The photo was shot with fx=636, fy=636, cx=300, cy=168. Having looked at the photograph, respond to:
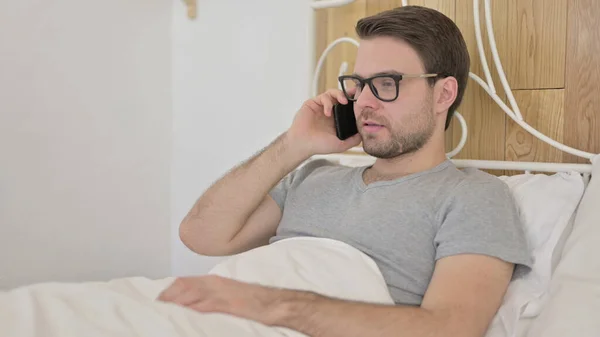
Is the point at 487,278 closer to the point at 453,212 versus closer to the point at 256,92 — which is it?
the point at 453,212

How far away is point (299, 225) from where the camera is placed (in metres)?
1.34

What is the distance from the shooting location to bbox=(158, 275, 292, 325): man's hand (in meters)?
1.01

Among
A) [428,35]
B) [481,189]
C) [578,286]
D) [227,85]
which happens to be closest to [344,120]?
[428,35]

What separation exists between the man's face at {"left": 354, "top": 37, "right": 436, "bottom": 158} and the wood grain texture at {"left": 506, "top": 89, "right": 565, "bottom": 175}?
0.24m

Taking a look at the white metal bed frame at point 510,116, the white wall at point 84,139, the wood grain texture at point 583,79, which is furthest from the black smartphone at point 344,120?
the white wall at point 84,139

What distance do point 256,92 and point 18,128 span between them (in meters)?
0.71

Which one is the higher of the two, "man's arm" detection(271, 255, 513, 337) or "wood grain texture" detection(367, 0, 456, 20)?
"wood grain texture" detection(367, 0, 456, 20)

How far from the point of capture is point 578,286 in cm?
102

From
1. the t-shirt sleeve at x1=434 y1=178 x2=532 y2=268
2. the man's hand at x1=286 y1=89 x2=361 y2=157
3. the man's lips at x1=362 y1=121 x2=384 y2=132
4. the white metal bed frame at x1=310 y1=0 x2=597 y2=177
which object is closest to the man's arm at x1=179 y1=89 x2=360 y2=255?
the man's hand at x1=286 y1=89 x2=361 y2=157

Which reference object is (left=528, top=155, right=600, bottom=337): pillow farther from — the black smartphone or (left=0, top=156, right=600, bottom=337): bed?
the black smartphone

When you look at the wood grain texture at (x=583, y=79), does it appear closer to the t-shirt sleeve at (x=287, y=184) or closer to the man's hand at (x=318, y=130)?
the man's hand at (x=318, y=130)

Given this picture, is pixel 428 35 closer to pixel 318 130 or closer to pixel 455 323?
pixel 318 130

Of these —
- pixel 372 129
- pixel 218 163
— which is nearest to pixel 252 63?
pixel 218 163

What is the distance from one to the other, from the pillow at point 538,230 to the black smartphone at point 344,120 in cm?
37
